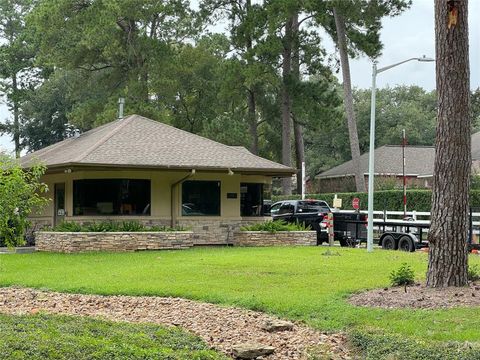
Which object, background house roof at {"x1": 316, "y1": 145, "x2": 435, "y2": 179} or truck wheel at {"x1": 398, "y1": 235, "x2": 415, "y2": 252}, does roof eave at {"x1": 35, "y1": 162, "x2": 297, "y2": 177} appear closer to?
truck wheel at {"x1": 398, "y1": 235, "x2": 415, "y2": 252}

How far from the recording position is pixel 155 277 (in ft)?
47.9

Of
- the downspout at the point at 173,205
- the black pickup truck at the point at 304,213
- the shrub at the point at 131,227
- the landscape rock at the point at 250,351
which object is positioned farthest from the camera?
the black pickup truck at the point at 304,213

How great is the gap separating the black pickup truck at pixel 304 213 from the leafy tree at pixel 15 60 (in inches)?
1209

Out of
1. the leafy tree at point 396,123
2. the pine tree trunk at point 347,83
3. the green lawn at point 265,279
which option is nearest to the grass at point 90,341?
the green lawn at point 265,279

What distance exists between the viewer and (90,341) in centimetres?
728

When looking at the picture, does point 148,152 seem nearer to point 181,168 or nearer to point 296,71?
point 181,168

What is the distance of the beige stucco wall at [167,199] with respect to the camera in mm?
23453

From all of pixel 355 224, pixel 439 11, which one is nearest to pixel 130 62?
pixel 355 224

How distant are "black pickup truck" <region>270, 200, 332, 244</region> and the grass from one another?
18736 millimetres

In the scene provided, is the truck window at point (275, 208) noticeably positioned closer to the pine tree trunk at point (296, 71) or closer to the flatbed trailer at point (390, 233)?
the flatbed trailer at point (390, 233)

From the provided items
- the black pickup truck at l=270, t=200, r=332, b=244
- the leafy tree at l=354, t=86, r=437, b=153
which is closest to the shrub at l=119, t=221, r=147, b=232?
the black pickup truck at l=270, t=200, r=332, b=244

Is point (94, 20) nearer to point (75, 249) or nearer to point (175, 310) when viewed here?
point (75, 249)

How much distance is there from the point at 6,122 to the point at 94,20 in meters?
24.3

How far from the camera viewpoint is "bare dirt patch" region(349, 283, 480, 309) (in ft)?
33.6
